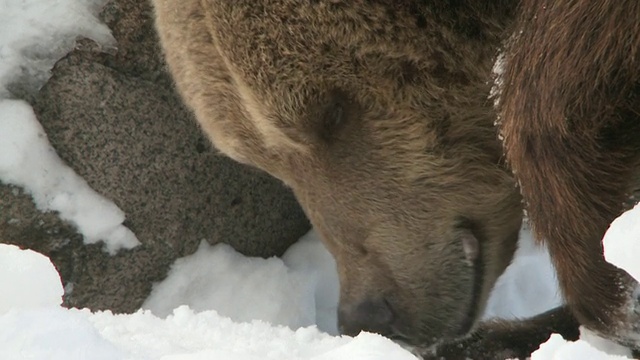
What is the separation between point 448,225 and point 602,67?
1266 millimetres

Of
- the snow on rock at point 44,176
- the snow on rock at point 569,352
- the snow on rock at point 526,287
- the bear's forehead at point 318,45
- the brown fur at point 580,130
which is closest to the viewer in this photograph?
the snow on rock at point 569,352

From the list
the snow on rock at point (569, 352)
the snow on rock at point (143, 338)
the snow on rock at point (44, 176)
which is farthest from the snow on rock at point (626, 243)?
the snow on rock at point (44, 176)

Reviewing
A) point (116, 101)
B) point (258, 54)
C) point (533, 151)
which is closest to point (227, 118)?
point (258, 54)

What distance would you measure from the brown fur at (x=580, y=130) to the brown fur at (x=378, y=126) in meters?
0.54

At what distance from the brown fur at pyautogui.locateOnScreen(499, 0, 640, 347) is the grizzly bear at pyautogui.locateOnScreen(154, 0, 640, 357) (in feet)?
1.65

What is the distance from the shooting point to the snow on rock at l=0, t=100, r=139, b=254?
13.7ft

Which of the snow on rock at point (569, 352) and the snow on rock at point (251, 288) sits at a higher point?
the snow on rock at point (569, 352)

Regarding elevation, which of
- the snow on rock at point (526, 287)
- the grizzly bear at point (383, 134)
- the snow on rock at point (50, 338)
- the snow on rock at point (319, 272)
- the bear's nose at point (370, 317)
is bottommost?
the snow on rock at point (319, 272)

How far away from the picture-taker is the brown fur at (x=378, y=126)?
286cm

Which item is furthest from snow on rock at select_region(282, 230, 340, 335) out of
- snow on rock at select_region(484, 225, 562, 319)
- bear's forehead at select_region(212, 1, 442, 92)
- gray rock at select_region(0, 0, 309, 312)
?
bear's forehead at select_region(212, 1, 442, 92)

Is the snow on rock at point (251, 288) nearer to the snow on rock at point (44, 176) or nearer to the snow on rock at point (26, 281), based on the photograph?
the snow on rock at point (44, 176)

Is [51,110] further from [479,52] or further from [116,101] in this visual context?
[479,52]

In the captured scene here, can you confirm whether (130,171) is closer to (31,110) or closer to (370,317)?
(31,110)

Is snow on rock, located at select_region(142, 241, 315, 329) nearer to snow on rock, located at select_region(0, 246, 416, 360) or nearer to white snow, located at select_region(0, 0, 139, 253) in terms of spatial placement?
white snow, located at select_region(0, 0, 139, 253)
